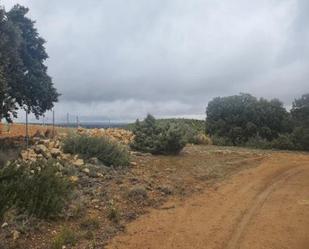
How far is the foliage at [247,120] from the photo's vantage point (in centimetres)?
3091

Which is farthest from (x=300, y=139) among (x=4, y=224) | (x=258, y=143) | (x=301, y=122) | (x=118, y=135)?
(x=4, y=224)

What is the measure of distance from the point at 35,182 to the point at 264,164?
9.93 meters

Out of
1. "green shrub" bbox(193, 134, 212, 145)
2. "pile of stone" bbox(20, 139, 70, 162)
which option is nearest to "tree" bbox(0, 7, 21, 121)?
"pile of stone" bbox(20, 139, 70, 162)

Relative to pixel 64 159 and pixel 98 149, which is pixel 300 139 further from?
pixel 64 159

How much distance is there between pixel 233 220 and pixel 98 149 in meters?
6.17

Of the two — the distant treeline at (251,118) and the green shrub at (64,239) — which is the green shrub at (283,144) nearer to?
the distant treeline at (251,118)

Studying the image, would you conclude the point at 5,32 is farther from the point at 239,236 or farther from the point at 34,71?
the point at 239,236

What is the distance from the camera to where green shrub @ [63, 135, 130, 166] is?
1596cm

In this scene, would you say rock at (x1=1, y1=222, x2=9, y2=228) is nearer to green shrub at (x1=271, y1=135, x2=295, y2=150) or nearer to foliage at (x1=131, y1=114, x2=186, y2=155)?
foliage at (x1=131, y1=114, x2=186, y2=155)

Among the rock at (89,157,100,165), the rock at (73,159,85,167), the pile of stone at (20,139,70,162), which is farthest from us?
the rock at (89,157,100,165)

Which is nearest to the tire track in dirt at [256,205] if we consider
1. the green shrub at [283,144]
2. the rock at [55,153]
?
the rock at [55,153]

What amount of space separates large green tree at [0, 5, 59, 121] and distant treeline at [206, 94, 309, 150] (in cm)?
1288

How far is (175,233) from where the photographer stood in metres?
10.3

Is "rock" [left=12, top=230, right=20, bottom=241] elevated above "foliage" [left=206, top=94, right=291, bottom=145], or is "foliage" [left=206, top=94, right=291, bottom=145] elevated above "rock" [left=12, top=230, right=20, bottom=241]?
"foliage" [left=206, top=94, right=291, bottom=145]
